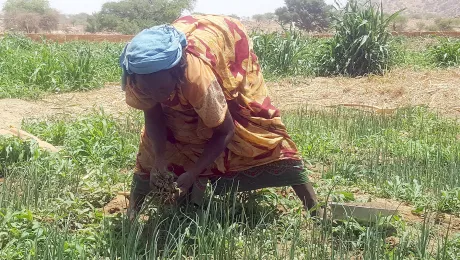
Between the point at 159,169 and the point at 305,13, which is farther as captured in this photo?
the point at 305,13

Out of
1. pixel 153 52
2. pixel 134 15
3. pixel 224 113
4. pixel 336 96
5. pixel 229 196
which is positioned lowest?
pixel 134 15

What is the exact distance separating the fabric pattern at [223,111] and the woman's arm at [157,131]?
0.04m

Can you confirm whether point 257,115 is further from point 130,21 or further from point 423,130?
point 130,21

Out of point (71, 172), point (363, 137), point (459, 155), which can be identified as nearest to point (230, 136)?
point (71, 172)

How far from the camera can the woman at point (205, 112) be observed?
96.7 inches

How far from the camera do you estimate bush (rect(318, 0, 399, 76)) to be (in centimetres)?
1027

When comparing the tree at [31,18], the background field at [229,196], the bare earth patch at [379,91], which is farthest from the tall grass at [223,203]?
the tree at [31,18]

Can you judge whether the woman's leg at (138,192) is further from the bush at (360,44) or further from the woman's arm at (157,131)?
the bush at (360,44)

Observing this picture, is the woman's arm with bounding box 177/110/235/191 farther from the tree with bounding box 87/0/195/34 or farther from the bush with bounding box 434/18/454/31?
the bush with bounding box 434/18/454/31

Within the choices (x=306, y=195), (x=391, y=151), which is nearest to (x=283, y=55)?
(x=391, y=151)

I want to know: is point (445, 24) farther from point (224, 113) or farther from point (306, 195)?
point (224, 113)

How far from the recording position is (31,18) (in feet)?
103

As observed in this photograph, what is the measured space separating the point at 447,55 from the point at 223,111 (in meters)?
9.44

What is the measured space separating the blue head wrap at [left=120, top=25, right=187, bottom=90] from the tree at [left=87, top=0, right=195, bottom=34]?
2983cm
